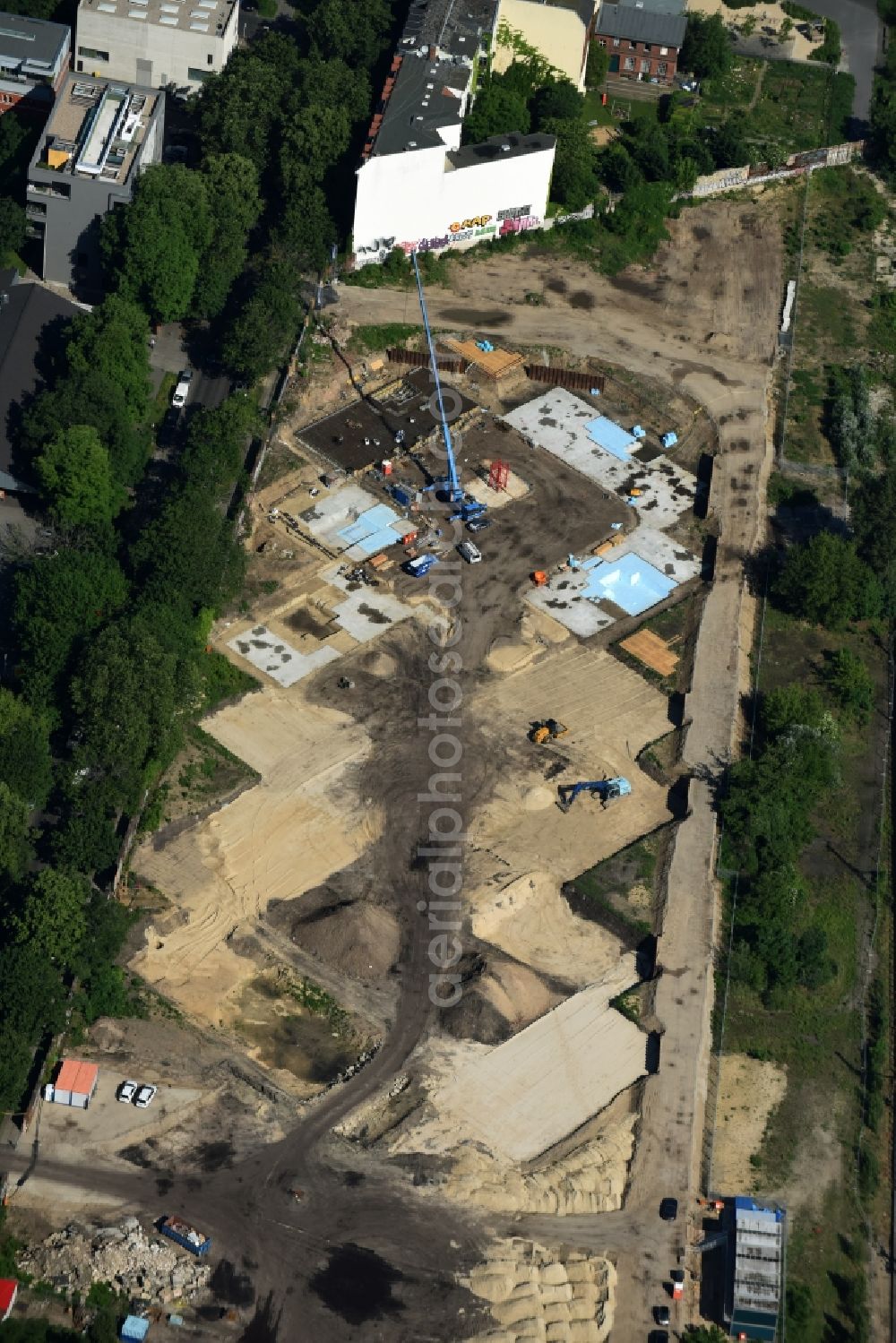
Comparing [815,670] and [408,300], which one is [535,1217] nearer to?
[815,670]

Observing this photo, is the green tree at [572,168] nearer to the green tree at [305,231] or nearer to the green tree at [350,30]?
the green tree at [350,30]

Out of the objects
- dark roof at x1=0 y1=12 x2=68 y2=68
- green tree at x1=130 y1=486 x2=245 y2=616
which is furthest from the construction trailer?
dark roof at x1=0 y1=12 x2=68 y2=68

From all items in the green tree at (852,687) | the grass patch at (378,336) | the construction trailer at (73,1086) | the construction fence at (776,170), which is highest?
the construction fence at (776,170)

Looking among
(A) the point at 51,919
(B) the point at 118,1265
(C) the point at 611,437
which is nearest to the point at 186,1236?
(B) the point at 118,1265

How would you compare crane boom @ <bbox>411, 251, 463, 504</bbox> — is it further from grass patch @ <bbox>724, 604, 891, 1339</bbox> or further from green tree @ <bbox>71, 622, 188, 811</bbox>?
green tree @ <bbox>71, 622, 188, 811</bbox>

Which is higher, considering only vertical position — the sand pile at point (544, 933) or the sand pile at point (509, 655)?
the sand pile at point (509, 655)

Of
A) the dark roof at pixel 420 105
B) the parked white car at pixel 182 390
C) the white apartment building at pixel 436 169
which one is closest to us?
the parked white car at pixel 182 390

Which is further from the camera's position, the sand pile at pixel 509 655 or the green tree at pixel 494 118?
the green tree at pixel 494 118

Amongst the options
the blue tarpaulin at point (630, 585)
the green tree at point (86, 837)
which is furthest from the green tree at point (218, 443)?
the green tree at point (86, 837)
